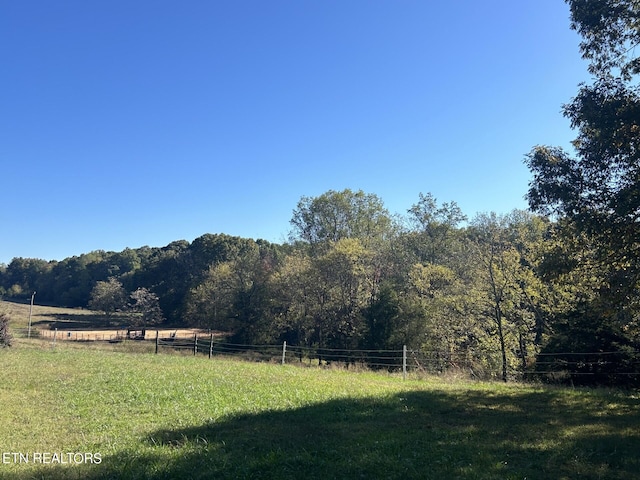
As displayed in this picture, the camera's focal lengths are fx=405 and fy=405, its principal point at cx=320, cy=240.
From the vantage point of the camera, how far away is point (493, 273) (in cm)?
2198

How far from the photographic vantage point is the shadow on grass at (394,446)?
467 centimetres

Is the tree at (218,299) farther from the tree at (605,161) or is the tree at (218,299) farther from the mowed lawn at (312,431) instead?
the tree at (605,161)

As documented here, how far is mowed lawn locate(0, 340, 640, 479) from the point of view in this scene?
4.78 metres

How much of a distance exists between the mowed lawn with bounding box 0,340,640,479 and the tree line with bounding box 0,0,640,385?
3276mm

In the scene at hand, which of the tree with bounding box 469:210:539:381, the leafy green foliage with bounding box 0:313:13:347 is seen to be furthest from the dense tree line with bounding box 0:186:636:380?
the leafy green foliage with bounding box 0:313:13:347

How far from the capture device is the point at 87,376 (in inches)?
488

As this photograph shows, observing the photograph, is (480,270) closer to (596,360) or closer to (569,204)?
(596,360)

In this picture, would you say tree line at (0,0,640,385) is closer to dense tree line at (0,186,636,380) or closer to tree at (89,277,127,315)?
dense tree line at (0,186,636,380)

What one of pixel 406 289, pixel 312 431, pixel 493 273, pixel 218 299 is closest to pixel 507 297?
pixel 493 273

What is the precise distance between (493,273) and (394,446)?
18.5 m

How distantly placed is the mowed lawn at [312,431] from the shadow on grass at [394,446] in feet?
0.07

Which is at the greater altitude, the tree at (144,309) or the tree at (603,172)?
the tree at (603,172)

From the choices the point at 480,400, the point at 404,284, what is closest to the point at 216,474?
the point at 480,400

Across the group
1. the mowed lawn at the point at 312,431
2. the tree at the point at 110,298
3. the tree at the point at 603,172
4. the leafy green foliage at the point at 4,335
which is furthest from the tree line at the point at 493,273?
the leafy green foliage at the point at 4,335
